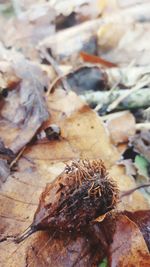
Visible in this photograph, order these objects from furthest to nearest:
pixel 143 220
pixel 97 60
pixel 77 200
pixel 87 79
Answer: pixel 97 60, pixel 87 79, pixel 143 220, pixel 77 200

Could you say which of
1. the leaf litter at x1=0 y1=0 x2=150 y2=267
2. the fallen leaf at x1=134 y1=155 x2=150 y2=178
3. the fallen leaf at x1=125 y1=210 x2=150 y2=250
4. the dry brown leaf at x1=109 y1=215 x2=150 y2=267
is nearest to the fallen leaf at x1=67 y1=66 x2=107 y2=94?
the leaf litter at x1=0 y1=0 x2=150 y2=267

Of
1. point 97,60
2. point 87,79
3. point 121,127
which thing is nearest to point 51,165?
point 121,127

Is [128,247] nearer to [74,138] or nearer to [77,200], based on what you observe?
[77,200]

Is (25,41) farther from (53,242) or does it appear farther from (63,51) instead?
(53,242)

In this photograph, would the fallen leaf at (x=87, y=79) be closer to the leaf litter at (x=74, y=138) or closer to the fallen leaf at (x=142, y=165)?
the leaf litter at (x=74, y=138)

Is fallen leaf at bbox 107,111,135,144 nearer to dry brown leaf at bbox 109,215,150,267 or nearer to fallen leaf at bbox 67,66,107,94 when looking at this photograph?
fallen leaf at bbox 67,66,107,94

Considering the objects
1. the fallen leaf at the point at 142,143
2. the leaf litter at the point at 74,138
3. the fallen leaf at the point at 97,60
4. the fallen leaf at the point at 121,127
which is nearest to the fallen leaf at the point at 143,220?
the leaf litter at the point at 74,138

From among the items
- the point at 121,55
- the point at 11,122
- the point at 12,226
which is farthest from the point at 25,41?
the point at 12,226
